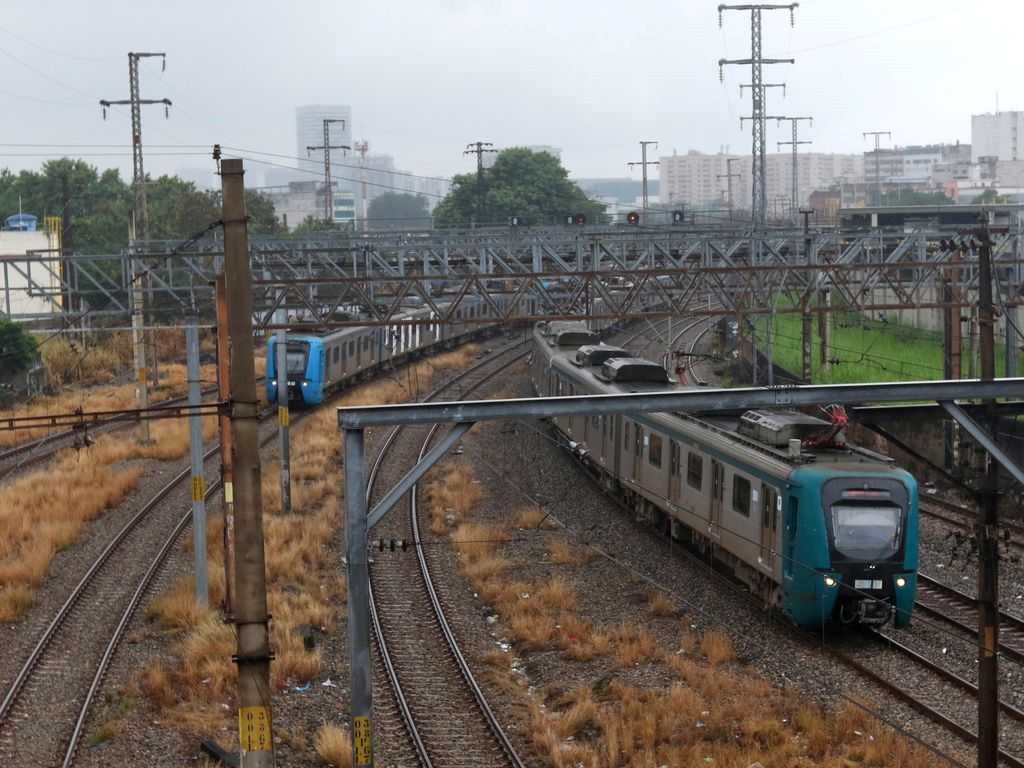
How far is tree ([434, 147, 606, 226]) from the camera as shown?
92.2 metres

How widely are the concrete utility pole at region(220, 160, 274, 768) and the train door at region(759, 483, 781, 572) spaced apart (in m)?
8.34

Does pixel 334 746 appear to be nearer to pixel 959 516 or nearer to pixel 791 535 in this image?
pixel 791 535

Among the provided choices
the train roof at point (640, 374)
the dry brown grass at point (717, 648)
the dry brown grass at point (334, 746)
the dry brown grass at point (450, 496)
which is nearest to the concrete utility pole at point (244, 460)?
the dry brown grass at point (334, 746)

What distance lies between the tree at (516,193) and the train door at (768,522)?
238 feet

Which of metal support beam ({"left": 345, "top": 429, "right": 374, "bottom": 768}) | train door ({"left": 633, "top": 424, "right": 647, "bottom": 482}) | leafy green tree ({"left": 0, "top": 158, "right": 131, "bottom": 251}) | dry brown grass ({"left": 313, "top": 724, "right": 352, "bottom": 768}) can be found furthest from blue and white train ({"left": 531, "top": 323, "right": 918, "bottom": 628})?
leafy green tree ({"left": 0, "top": 158, "right": 131, "bottom": 251})

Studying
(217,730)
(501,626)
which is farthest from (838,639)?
(217,730)

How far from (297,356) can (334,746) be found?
81.3 ft

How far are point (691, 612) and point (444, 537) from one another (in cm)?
645

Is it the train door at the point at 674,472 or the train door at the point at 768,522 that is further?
the train door at the point at 674,472

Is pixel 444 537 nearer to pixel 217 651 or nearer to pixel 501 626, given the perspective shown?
pixel 501 626

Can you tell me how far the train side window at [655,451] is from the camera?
2058cm

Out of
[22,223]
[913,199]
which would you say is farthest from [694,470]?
[913,199]

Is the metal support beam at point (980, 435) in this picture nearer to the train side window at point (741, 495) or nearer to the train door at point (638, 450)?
the train side window at point (741, 495)

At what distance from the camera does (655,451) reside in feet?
68.3
